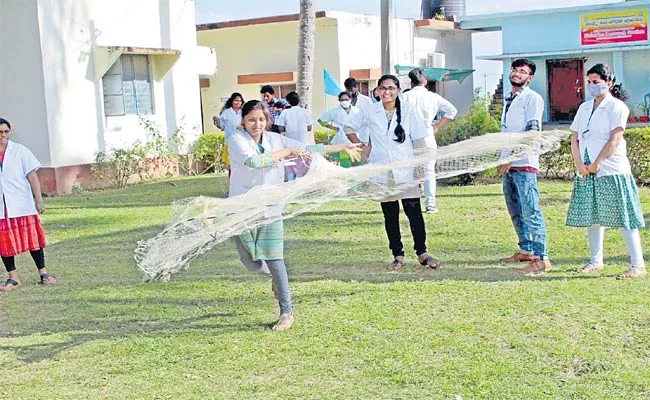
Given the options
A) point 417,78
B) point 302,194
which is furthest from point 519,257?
point 417,78

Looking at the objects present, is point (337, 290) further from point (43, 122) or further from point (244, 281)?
point (43, 122)

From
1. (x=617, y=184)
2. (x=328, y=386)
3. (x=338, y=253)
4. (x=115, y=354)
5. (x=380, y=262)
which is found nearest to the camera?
(x=328, y=386)

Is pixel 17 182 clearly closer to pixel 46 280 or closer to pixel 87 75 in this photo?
pixel 46 280

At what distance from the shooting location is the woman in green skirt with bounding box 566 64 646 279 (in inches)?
255

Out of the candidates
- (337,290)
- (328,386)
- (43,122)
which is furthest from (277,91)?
(328,386)

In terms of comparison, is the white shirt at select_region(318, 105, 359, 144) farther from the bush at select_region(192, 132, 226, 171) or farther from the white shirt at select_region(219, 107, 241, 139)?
the bush at select_region(192, 132, 226, 171)

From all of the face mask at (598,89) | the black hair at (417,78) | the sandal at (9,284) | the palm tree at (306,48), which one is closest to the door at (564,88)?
the palm tree at (306,48)

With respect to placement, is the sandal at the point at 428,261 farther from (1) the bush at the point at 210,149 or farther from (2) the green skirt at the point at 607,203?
(1) the bush at the point at 210,149

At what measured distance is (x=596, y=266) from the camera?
268 inches

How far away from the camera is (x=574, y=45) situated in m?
24.3

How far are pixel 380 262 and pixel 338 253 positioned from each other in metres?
0.65

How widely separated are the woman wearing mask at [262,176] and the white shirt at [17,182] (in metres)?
2.55

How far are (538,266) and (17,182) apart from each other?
4509mm

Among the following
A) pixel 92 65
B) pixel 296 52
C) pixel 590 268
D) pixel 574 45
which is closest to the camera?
pixel 590 268
